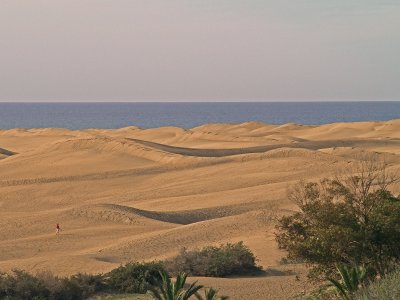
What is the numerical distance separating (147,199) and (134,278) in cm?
1991

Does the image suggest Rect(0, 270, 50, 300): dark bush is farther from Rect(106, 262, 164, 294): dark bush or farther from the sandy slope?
the sandy slope

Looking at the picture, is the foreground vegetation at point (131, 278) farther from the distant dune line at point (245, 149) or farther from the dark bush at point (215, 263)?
the distant dune line at point (245, 149)

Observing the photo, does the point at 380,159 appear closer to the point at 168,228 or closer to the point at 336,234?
the point at 168,228

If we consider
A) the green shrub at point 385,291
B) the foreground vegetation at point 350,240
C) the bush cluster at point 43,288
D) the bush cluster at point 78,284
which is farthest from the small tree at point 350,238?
the bush cluster at point 43,288

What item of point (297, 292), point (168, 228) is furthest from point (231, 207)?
point (297, 292)

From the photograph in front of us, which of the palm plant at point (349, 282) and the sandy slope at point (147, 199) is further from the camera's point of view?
the sandy slope at point (147, 199)

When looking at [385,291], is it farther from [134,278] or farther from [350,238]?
[134,278]

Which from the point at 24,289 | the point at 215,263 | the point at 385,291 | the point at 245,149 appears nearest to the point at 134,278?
the point at 215,263

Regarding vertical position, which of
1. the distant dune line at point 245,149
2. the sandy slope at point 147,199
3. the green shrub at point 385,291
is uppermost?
the green shrub at point 385,291

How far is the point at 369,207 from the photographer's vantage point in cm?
1662

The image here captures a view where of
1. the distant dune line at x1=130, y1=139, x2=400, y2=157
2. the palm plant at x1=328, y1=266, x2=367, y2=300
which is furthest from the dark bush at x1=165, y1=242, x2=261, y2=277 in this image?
the distant dune line at x1=130, y1=139, x2=400, y2=157

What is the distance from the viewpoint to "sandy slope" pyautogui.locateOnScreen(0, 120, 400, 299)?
23.4 metres

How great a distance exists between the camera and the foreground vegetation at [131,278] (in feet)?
54.7

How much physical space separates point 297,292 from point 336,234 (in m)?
2.24
